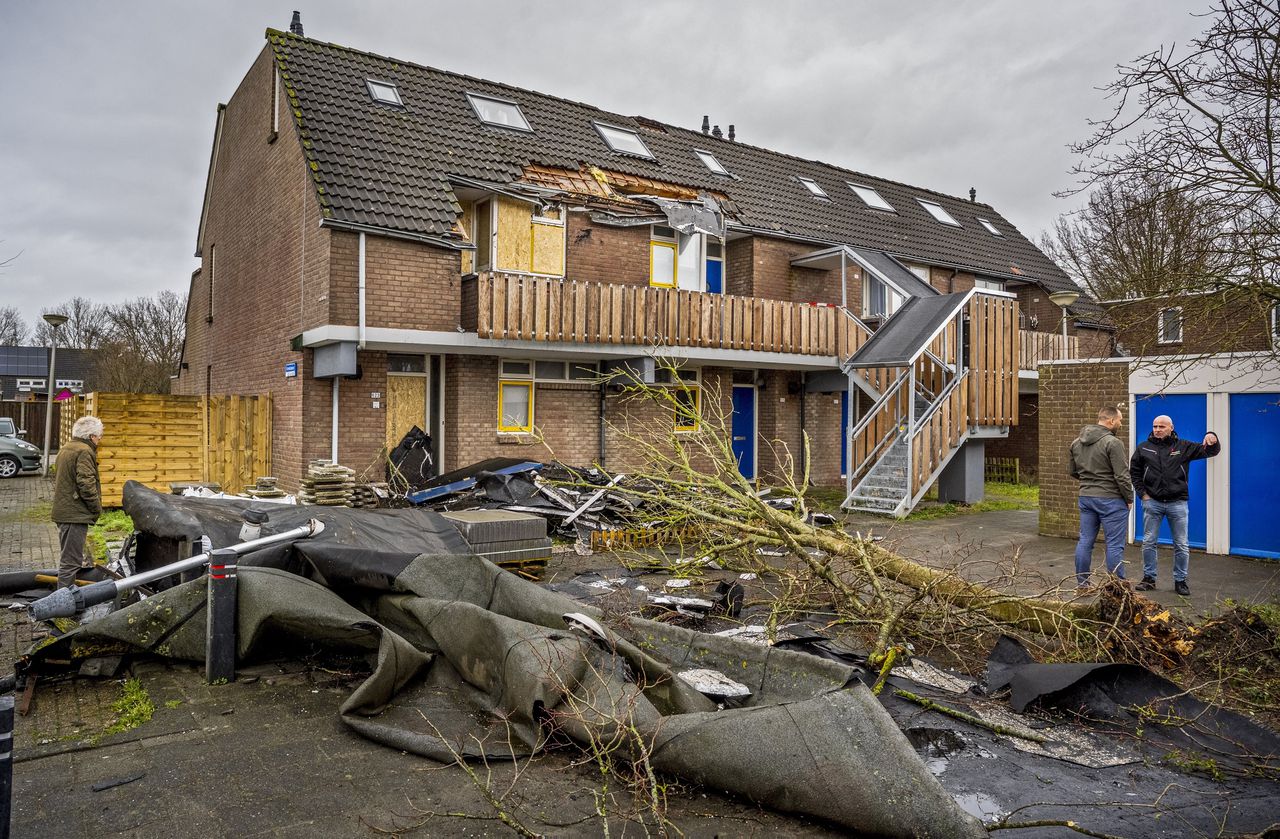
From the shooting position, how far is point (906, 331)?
16547 mm

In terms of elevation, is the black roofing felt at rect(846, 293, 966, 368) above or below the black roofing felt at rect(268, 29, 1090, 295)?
below

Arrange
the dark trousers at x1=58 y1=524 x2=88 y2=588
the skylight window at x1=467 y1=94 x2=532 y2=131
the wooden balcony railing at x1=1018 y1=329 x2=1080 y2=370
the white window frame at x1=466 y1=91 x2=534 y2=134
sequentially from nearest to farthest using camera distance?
the dark trousers at x1=58 y1=524 x2=88 y2=588, the white window frame at x1=466 y1=91 x2=534 y2=134, the skylight window at x1=467 y1=94 x2=532 y2=131, the wooden balcony railing at x1=1018 y1=329 x2=1080 y2=370

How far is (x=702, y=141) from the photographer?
21.4m

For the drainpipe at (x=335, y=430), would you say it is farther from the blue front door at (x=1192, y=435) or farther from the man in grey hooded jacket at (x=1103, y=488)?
the blue front door at (x=1192, y=435)

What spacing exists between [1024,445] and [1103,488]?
49.4ft

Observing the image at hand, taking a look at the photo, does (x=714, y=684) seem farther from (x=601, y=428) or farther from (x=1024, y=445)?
(x=1024, y=445)

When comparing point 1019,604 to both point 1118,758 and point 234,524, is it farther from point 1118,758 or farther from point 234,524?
point 234,524

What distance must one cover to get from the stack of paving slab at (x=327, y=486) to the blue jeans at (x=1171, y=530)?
1044cm

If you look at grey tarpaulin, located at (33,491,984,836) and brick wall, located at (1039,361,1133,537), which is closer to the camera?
grey tarpaulin, located at (33,491,984,836)

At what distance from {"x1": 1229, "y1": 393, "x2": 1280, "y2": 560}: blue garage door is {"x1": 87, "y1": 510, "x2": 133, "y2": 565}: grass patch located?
14102 mm

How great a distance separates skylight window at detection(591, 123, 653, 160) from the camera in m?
18.6

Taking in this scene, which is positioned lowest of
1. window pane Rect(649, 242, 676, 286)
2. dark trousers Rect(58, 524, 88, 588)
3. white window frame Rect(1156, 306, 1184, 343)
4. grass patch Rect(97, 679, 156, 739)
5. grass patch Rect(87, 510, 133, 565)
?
grass patch Rect(97, 679, 156, 739)

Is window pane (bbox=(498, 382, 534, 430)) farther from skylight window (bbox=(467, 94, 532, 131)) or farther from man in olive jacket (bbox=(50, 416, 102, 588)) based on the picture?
man in olive jacket (bbox=(50, 416, 102, 588))

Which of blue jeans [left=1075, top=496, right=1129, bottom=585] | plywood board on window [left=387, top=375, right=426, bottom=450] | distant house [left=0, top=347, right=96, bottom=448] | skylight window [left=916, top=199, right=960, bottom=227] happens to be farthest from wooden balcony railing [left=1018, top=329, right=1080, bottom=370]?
distant house [left=0, top=347, right=96, bottom=448]
